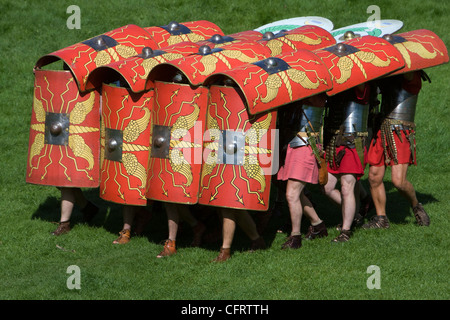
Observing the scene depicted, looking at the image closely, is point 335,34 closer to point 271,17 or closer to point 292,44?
point 292,44

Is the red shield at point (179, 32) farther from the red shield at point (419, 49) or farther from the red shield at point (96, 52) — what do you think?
the red shield at point (419, 49)

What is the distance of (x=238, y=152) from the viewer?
324 inches

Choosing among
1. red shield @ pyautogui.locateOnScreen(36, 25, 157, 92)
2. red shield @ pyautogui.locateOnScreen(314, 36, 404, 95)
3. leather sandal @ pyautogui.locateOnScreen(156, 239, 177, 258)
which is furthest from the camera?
red shield @ pyautogui.locateOnScreen(36, 25, 157, 92)

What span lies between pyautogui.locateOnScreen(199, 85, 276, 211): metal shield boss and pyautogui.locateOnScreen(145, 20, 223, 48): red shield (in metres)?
1.96

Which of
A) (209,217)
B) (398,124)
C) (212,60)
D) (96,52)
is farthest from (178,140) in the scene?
(398,124)

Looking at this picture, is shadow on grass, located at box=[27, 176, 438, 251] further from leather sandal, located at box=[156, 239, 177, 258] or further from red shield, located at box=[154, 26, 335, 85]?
red shield, located at box=[154, 26, 335, 85]

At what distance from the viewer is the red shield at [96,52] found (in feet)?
30.3

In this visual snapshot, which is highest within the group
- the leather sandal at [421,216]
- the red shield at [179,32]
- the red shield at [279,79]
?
the red shield at [179,32]

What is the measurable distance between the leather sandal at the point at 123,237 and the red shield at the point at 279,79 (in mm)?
2052

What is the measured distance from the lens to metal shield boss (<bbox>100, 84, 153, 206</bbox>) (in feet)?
29.1

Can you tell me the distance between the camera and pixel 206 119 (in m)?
8.45

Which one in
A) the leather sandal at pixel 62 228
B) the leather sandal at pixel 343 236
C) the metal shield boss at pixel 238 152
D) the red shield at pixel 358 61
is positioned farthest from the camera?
the leather sandal at pixel 62 228

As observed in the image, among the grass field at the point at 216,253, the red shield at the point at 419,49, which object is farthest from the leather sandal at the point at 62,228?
the red shield at the point at 419,49

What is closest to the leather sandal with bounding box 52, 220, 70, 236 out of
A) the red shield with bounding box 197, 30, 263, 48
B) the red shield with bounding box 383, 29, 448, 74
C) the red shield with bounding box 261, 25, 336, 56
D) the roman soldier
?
the red shield with bounding box 197, 30, 263, 48
